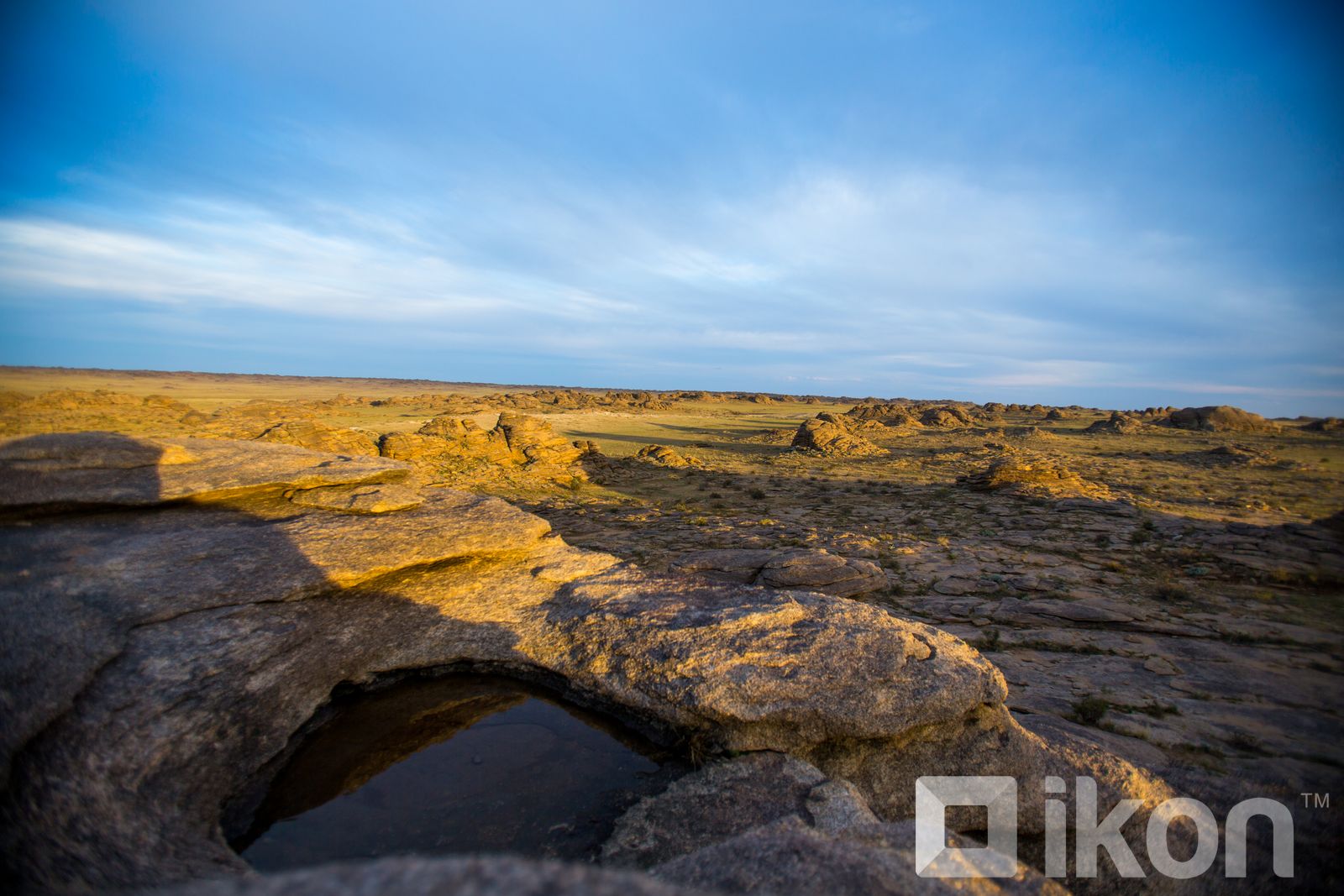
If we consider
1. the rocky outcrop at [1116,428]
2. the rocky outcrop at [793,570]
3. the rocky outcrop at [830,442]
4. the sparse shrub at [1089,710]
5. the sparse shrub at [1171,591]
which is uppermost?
the rocky outcrop at [1116,428]

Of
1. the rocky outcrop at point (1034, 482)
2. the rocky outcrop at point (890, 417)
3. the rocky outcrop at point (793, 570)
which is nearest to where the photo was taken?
the rocky outcrop at point (793, 570)

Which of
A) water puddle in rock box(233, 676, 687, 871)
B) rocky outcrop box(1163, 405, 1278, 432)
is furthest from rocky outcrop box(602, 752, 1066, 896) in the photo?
rocky outcrop box(1163, 405, 1278, 432)

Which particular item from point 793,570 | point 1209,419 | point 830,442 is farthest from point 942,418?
point 793,570

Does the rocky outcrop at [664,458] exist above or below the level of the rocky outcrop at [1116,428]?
below

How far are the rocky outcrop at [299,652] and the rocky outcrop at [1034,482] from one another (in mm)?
13978

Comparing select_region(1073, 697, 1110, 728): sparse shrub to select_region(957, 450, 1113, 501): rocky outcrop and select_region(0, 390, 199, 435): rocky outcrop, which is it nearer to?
select_region(957, 450, 1113, 501): rocky outcrop

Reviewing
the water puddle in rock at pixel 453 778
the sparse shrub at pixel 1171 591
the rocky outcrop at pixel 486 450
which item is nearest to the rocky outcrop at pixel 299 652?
the water puddle in rock at pixel 453 778

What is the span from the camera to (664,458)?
24.9m

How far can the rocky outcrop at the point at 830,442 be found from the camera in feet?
92.7

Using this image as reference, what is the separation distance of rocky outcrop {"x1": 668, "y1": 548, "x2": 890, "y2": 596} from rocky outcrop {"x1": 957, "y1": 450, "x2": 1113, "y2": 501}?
9.82 m

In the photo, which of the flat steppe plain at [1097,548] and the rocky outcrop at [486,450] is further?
the rocky outcrop at [486,450]

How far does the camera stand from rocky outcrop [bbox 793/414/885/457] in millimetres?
28266

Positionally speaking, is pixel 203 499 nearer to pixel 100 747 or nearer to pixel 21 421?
pixel 100 747

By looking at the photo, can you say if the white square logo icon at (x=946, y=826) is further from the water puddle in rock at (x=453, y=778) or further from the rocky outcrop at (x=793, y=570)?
the rocky outcrop at (x=793, y=570)
